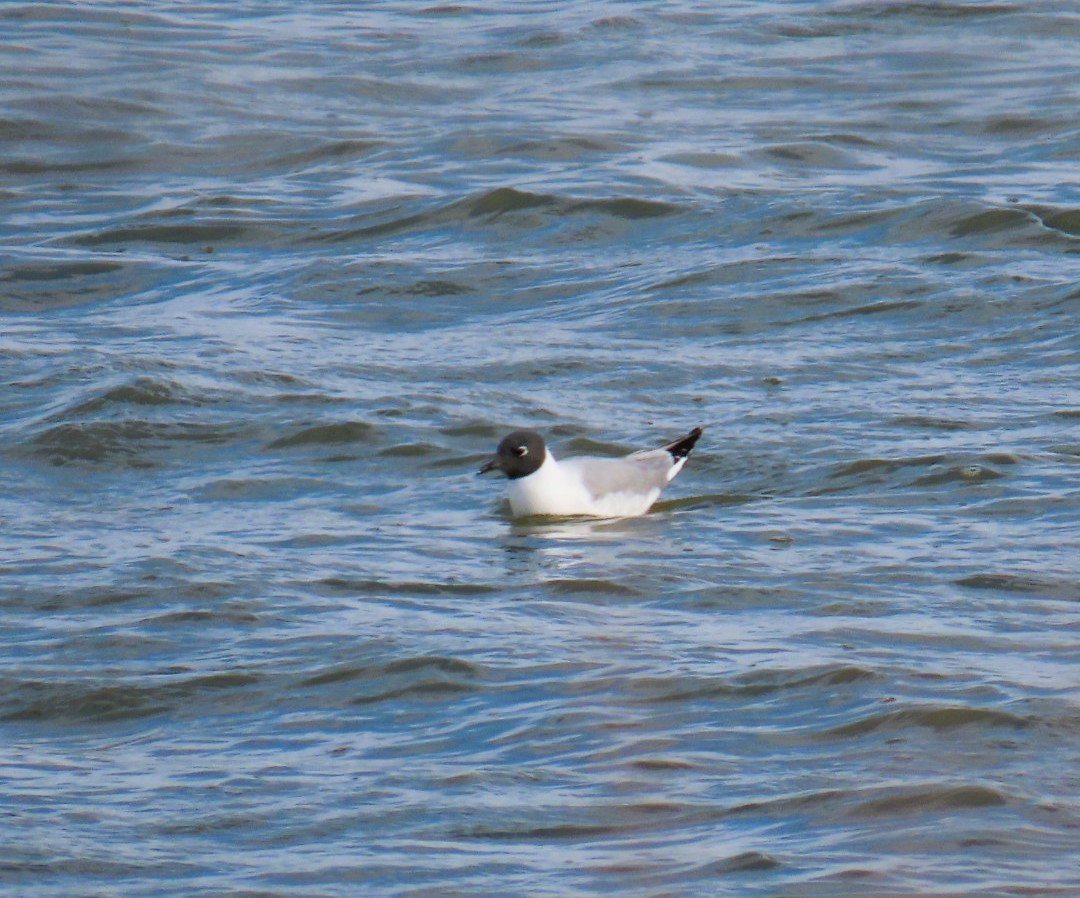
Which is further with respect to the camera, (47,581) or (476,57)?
(476,57)

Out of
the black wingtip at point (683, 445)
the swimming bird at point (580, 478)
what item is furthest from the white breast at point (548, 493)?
the black wingtip at point (683, 445)

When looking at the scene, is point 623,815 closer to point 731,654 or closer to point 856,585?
point 731,654

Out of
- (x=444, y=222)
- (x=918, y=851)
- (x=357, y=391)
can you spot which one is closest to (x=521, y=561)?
(x=357, y=391)

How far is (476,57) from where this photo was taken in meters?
20.3

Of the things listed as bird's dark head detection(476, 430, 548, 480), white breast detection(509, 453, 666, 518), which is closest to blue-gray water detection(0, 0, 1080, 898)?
white breast detection(509, 453, 666, 518)

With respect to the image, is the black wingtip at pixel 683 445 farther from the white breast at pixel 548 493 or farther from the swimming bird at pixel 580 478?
the white breast at pixel 548 493

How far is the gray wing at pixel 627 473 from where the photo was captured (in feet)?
34.1

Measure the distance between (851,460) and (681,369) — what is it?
211 cm

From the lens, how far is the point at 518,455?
10.4m

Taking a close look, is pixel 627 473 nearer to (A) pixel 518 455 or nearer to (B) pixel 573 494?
(B) pixel 573 494

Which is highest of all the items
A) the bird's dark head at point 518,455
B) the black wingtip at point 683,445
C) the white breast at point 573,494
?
the bird's dark head at point 518,455

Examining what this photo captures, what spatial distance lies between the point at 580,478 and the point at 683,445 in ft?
1.87

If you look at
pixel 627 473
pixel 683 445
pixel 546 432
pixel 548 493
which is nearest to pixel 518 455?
pixel 548 493

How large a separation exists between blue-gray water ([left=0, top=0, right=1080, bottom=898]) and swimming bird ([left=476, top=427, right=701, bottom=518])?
0.52 feet
